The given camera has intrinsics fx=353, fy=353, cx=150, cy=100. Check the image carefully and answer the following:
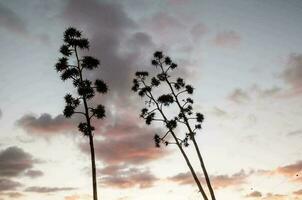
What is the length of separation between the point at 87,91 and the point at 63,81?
215cm

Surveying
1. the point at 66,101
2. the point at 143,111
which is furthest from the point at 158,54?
the point at 66,101

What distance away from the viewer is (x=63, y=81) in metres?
27.7

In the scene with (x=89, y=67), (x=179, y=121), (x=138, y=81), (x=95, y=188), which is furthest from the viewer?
(x=138, y=81)

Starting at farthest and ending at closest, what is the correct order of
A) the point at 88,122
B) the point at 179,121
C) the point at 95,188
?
the point at 179,121 → the point at 88,122 → the point at 95,188

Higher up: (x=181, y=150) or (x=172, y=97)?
(x=172, y=97)

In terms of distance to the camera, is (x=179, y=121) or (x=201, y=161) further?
(x=179, y=121)

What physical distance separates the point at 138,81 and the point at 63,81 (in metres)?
10.4

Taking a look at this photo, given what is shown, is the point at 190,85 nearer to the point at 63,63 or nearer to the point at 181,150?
the point at 181,150

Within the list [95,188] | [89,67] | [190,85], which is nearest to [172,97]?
[190,85]

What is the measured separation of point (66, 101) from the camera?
89.0 ft

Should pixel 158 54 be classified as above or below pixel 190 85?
above

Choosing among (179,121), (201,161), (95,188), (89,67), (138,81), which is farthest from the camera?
(138,81)

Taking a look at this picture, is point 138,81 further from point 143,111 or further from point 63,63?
point 63,63

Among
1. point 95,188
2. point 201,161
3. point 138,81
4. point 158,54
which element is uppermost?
point 158,54
